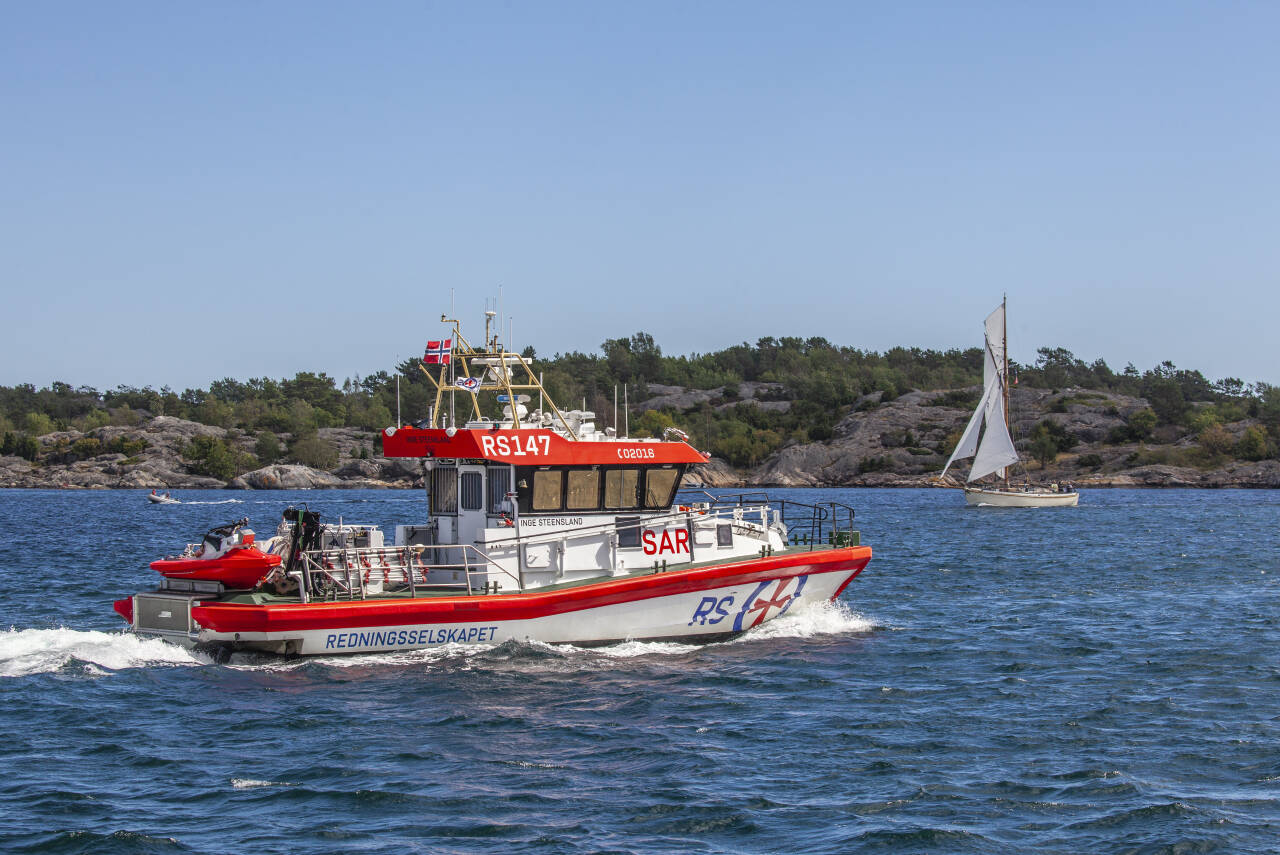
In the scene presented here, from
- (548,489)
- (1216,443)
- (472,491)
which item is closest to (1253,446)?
(1216,443)

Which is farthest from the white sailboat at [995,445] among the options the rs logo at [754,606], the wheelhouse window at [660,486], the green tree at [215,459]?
the green tree at [215,459]

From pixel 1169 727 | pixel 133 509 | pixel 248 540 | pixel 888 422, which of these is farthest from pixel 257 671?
pixel 888 422

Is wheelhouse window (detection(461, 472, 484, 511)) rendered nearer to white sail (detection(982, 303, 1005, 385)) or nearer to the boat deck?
the boat deck

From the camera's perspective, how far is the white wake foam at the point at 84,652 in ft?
52.1

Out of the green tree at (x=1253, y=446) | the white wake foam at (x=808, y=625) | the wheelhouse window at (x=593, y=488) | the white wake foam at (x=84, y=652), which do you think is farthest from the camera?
the green tree at (x=1253, y=446)

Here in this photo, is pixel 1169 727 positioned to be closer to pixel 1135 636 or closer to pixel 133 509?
pixel 1135 636

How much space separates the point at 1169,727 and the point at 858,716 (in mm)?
3542

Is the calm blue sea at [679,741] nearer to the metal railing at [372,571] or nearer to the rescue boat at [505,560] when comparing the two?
the rescue boat at [505,560]

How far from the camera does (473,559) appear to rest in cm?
1709

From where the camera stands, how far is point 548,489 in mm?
17234

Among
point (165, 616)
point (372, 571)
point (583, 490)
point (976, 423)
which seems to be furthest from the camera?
point (976, 423)

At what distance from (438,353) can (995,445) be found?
61428 millimetres

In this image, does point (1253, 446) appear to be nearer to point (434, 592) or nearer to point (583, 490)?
point (583, 490)

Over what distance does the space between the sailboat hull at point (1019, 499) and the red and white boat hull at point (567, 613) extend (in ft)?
178
